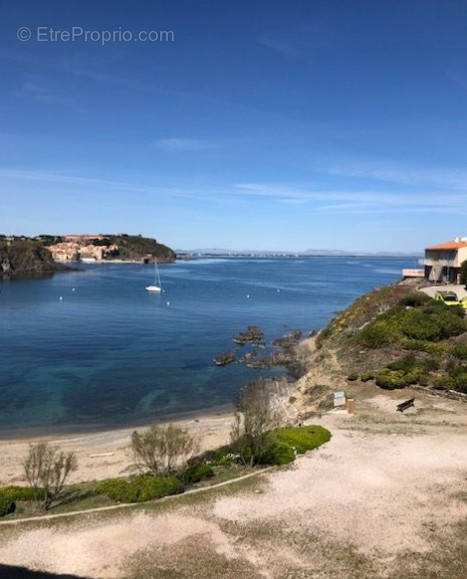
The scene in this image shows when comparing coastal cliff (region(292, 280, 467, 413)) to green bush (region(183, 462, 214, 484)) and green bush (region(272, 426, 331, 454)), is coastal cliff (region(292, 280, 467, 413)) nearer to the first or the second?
green bush (region(272, 426, 331, 454))

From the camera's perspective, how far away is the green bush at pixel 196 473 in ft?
65.7

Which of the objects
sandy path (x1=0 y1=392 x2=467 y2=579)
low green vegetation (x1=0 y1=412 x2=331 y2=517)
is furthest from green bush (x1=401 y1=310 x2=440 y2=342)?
sandy path (x1=0 y1=392 x2=467 y2=579)

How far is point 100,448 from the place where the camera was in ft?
96.0

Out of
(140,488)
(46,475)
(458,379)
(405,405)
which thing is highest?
(458,379)

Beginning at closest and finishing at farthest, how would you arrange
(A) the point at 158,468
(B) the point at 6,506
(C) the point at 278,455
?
(B) the point at 6,506, (A) the point at 158,468, (C) the point at 278,455

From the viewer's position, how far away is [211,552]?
14938mm

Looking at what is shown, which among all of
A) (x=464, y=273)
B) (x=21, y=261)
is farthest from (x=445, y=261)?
(x=21, y=261)

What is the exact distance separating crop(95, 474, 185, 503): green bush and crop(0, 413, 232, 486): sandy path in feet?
15.3

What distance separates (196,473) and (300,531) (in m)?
5.39

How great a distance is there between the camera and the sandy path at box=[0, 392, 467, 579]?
14.3 meters

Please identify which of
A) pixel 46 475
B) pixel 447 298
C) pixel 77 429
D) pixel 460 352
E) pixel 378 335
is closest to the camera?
pixel 46 475

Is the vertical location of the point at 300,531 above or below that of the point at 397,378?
below

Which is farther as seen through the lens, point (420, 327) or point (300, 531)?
point (420, 327)

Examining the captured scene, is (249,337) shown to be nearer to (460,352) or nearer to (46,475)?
(460,352)
